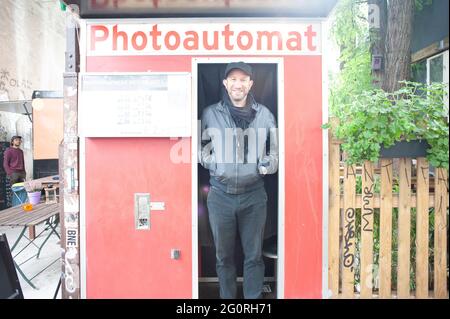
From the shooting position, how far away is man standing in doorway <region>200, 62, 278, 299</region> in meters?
2.87

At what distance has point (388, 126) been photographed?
2.63 metres

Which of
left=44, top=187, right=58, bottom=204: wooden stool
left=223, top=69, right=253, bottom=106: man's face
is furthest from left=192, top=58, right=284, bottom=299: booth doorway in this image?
left=44, top=187, right=58, bottom=204: wooden stool

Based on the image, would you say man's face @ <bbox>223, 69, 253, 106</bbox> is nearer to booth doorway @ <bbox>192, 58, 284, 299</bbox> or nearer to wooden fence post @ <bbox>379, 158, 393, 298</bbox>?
booth doorway @ <bbox>192, 58, 284, 299</bbox>

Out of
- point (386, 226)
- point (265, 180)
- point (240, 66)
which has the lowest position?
point (386, 226)

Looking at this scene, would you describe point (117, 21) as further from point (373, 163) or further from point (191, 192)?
point (373, 163)

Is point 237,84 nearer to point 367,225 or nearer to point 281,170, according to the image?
point 281,170

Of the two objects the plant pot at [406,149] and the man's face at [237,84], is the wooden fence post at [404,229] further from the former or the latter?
the man's face at [237,84]

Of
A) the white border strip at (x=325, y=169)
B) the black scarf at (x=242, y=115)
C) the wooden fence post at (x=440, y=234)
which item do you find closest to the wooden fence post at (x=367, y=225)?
the white border strip at (x=325, y=169)

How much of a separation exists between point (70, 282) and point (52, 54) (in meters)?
8.81

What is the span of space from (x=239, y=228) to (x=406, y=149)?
1.79 metres

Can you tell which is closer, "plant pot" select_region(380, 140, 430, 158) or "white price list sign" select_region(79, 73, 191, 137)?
"plant pot" select_region(380, 140, 430, 158)

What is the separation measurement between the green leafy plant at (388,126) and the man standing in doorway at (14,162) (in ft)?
24.8

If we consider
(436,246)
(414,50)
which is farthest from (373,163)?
(414,50)

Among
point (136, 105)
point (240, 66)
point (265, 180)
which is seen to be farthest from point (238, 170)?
point (136, 105)
